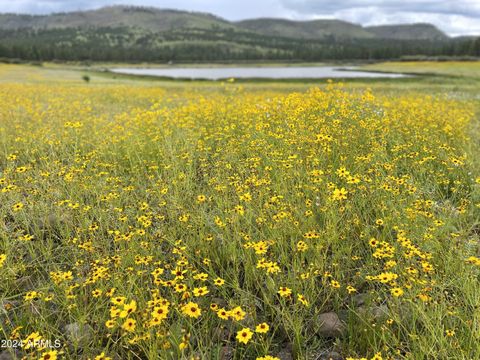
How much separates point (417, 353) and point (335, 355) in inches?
27.3

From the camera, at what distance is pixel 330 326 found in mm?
3430

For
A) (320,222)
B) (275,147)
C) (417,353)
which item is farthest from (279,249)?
(275,147)

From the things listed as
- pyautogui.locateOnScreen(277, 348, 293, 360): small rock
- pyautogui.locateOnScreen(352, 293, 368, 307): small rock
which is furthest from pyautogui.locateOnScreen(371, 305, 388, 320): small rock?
pyautogui.locateOnScreen(277, 348, 293, 360): small rock

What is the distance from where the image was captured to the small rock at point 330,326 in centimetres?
341

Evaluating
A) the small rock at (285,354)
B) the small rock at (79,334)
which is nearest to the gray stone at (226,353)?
the small rock at (285,354)

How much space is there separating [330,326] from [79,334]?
93.5 inches

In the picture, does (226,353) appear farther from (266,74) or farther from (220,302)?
(266,74)

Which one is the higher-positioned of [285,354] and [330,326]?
[330,326]

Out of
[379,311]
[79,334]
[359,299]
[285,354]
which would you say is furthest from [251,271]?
[79,334]

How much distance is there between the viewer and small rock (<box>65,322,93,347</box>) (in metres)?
3.11

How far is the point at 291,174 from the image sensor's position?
594 cm

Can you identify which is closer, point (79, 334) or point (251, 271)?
point (79, 334)

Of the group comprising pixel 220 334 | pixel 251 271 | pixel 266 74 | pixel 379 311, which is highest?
pixel 266 74

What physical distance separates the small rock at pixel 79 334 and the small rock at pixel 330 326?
7.10 ft
